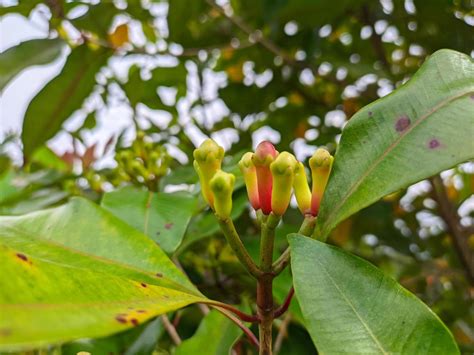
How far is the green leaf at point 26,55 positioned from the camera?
124cm

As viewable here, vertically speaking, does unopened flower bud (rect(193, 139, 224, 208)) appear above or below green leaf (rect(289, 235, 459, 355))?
above

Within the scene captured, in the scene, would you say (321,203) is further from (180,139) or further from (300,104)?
(300,104)

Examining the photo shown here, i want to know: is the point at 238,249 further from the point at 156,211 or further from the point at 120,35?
the point at 120,35

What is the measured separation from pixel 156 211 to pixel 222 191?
34 cm

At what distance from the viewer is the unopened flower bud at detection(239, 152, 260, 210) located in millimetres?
651

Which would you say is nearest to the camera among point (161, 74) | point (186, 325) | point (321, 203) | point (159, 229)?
point (321, 203)

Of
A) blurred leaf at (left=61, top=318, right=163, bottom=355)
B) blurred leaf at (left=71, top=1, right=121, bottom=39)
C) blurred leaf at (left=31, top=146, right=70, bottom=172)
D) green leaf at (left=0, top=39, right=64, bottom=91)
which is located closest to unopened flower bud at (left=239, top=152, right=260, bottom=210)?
blurred leaf at (left=61, top=318, right=163, bottom=355)

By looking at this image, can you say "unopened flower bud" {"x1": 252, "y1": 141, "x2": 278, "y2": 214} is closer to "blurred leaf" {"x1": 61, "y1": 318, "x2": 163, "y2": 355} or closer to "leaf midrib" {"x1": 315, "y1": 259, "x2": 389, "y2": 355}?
"leaf midrib" {"x1": 315, "y1": 259, "x2": 389, "y2": 355}

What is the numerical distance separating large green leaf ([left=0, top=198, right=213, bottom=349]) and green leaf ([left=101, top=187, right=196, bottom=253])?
123mm

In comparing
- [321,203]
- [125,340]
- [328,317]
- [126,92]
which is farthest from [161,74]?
[328,317]

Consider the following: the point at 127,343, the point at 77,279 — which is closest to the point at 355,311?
the point at 77,279

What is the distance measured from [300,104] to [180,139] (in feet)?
1.45

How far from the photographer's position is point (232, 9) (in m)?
2.02

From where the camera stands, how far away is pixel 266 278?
0.61 metres
